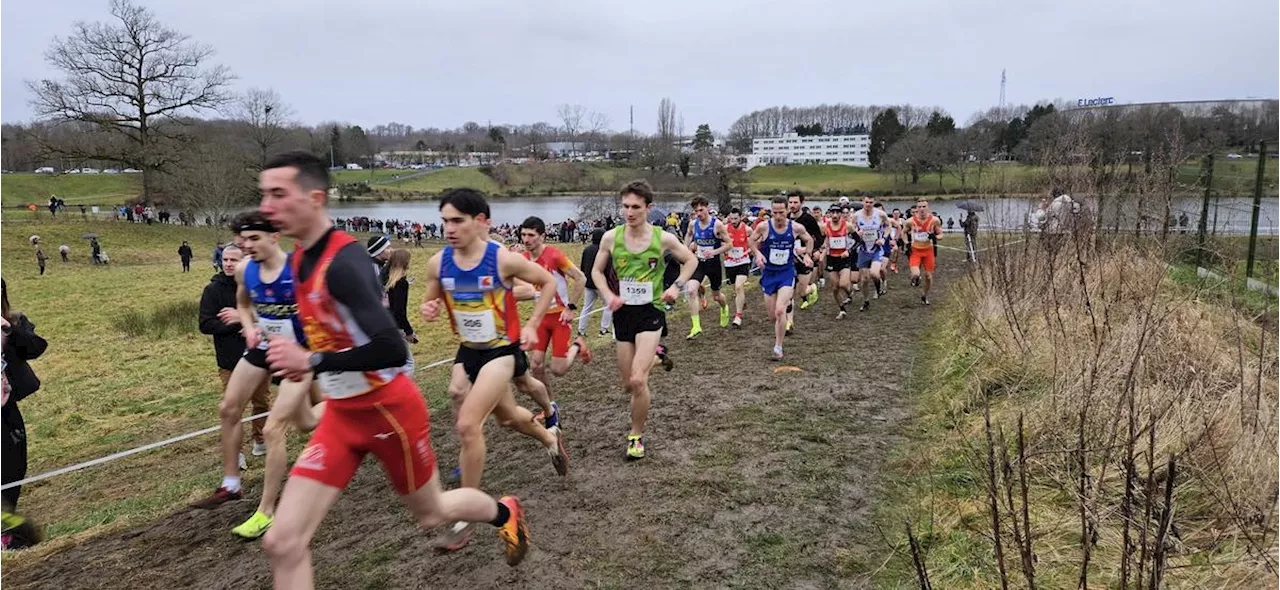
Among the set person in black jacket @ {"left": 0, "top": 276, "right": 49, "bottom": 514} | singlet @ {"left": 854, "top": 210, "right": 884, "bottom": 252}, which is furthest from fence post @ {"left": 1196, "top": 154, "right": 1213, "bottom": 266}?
person in black jacket @ {"left": 0, "top": 276, "right": 49, "bottom": 514}

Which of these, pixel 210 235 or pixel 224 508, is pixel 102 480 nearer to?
pixel 224 508

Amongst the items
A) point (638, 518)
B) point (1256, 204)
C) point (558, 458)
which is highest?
point (1256, 204)

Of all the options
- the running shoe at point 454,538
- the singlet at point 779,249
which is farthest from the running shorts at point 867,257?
the running shoe at point 454,538

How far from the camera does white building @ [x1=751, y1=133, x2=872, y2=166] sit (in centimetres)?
14050

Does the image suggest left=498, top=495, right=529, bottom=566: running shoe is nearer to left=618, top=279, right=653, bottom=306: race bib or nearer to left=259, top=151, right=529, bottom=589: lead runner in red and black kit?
left=259, top=151, right=529, bottom=589: lead runner in red and black kit

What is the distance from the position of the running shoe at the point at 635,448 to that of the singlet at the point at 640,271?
1096 mm

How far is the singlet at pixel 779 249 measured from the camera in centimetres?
929

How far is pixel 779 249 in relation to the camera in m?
9.34

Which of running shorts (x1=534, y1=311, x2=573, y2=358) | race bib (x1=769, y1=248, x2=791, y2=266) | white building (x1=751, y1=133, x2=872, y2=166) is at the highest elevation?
white building (x1=751, y1=133, x2=872, y2=166)

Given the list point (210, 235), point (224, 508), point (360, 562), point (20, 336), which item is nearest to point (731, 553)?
point (360, 562)

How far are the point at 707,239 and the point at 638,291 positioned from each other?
18.9 feet

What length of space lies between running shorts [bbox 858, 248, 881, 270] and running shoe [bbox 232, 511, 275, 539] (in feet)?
35.5

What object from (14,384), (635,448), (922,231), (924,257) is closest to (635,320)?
(635,448)

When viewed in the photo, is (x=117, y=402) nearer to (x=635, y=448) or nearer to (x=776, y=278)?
(x=635, y=448)
